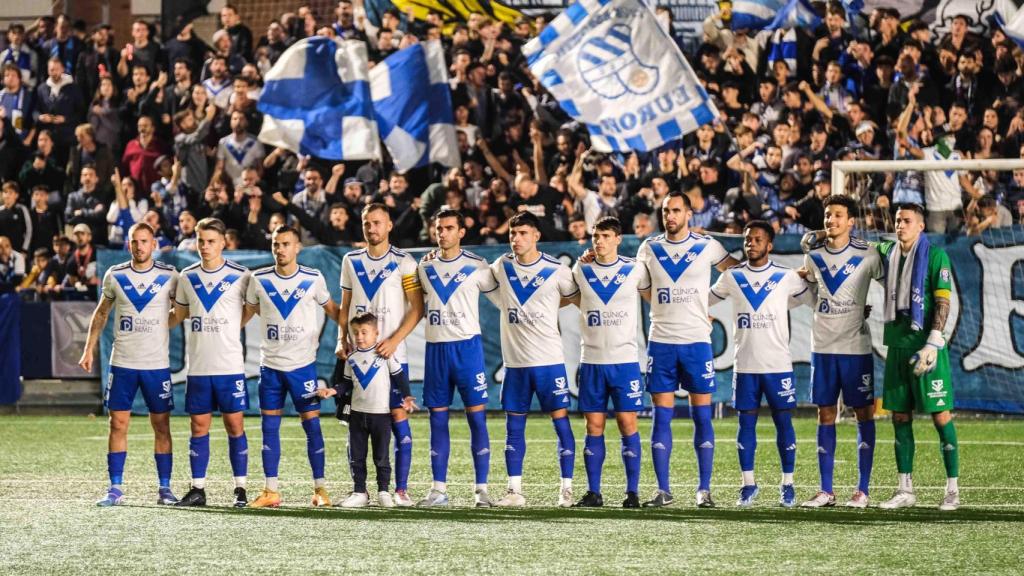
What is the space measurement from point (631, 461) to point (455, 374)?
1390 millimetres

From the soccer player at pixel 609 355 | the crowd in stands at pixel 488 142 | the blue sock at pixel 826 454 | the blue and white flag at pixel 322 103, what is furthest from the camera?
the blue and white flag at pixel 322 103

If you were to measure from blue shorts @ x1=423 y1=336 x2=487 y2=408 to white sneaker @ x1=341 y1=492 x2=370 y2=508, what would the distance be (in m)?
0.78

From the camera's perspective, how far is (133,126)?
22.1 m

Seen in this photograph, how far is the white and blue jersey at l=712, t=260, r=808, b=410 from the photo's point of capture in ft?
34.1

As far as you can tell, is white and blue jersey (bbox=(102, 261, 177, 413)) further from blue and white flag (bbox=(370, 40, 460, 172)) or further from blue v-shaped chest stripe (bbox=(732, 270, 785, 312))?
blue and white flag (bbox=(370, 40, 460, 172))

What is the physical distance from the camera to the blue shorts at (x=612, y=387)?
10.4 meters

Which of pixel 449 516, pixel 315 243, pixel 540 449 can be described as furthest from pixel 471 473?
pixel 315 243

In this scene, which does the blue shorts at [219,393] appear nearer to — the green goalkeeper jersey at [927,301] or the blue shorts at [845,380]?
the blue shorts at [845,380]

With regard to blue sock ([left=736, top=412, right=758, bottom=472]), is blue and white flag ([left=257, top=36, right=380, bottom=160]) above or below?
above

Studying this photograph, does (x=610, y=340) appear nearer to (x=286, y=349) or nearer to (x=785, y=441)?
(x=785, y=441)

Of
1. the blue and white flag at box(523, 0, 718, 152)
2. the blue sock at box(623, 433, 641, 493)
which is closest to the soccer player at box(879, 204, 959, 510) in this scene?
the blue sock at box(623, 433, 641, 493)

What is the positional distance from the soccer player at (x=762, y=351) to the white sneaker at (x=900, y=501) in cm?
65

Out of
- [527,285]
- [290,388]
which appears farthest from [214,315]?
[527,285]

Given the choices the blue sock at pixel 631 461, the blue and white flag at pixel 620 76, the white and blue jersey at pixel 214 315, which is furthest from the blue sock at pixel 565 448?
the blue and white flag at pixel 620 76
